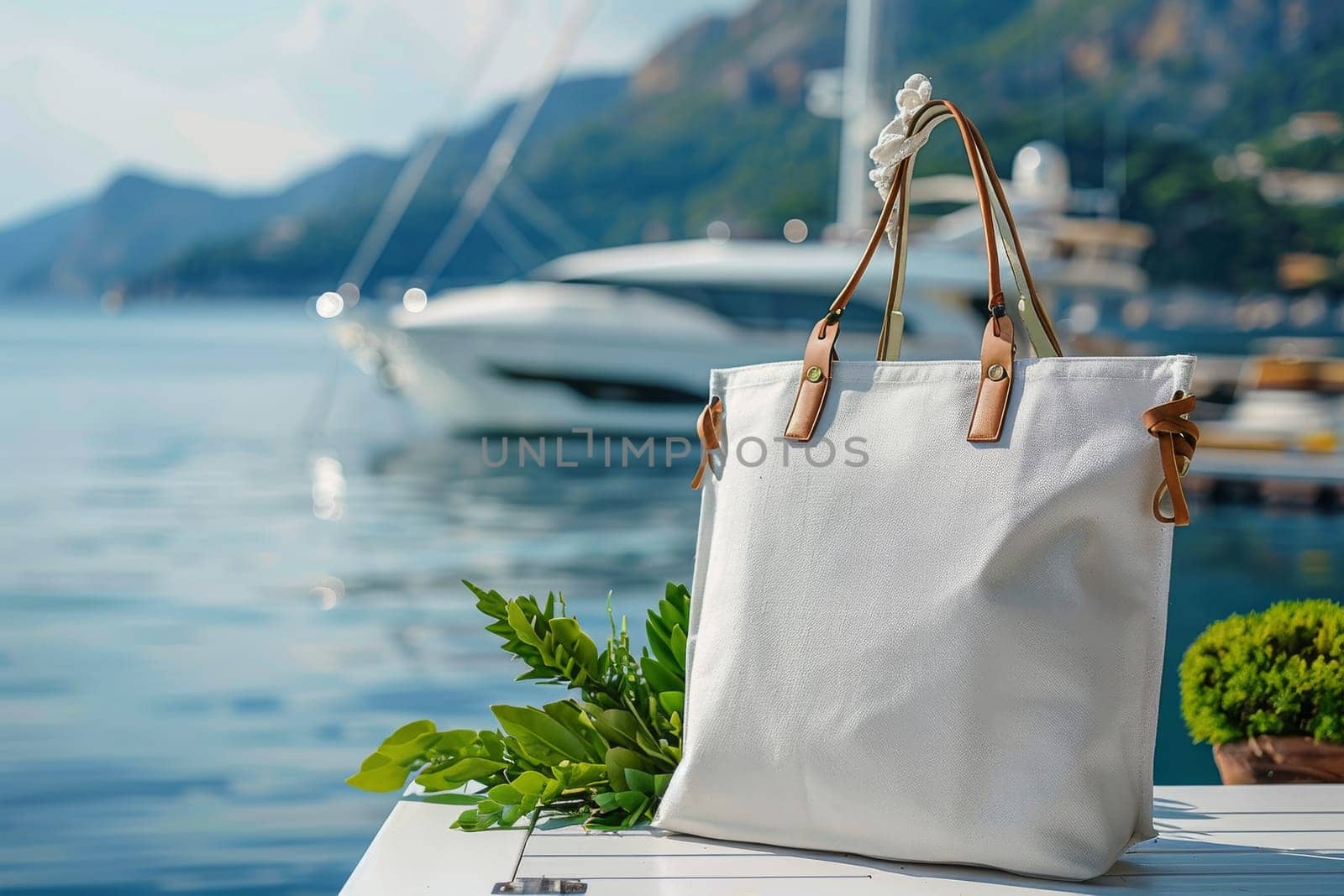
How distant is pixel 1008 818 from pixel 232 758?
3469mm

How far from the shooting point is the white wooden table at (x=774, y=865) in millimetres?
1244

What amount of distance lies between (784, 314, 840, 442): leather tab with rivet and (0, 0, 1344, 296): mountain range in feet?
119

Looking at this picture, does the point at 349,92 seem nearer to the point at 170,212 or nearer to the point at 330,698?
the point at 170,212

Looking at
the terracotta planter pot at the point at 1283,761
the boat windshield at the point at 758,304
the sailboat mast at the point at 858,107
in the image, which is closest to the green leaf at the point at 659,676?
the terracotta planter pot at the point at 1283,761

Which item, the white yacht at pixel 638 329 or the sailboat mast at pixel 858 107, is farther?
the sailboat mast at pixel 858 107

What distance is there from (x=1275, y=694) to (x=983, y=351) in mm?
802

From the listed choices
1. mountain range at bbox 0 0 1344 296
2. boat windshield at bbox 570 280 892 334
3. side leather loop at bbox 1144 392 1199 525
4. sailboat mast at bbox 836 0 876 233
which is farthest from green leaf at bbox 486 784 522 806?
mountain range at bbox 0 0 1344 296

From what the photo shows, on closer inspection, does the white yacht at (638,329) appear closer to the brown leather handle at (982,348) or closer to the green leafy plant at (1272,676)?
the green leafy plant at (1272,676)

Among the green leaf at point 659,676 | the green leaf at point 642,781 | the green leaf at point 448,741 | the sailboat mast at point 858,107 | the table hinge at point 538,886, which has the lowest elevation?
the table hinge at point 538,886

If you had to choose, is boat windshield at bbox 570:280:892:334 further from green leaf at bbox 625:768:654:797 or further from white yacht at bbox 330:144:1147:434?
green leaf at bbox 625:768:654:797

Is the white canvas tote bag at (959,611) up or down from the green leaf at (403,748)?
up

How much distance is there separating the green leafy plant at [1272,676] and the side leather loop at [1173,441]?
25.4 inches

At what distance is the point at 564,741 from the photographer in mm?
1539

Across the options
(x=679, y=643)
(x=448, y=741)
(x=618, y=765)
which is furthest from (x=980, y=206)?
(x=448, y=741)
